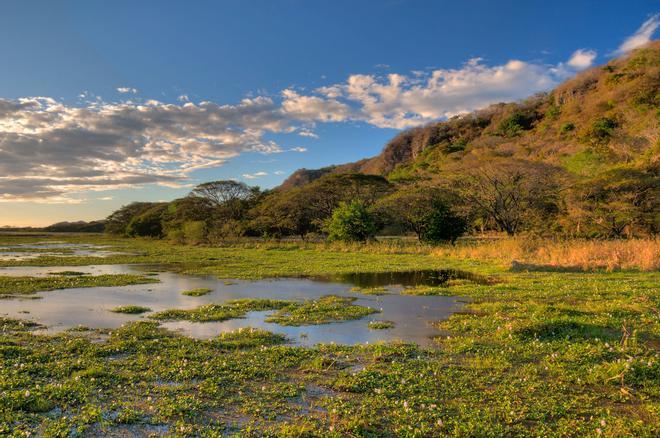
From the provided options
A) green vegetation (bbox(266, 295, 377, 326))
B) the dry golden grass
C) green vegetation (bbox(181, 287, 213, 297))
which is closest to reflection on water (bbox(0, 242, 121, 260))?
green vegetation (bbox(181, 287, 213, 297))

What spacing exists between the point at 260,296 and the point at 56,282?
11375 mm

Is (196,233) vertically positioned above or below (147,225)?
below

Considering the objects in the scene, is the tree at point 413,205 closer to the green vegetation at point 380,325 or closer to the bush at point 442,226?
the bush at point 442,226

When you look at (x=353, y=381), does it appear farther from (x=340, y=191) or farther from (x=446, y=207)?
(x=340, y=191)

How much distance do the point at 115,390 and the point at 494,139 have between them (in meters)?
127

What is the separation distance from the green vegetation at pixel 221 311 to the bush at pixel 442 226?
3102 centimetres

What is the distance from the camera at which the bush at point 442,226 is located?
43750 mm

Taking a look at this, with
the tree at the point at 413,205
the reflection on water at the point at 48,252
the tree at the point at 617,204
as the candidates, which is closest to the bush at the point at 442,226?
the tree at the point at 413,205

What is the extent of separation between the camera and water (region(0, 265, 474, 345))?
11.2m

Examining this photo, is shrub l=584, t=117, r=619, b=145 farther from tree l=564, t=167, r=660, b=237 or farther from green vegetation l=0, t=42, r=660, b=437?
green vegetation l=0, t=42, r=660, b=437

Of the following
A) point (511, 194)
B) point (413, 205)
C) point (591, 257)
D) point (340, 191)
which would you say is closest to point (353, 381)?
point (591, 257)

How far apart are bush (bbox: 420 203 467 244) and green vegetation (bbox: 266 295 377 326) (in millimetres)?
29943

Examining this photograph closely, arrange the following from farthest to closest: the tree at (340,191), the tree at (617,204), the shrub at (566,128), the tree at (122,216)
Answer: the tree at (122,216), the shrub at (566,128), the tree at (340,191), the tree at (617,204)

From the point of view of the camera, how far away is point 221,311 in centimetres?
1393
